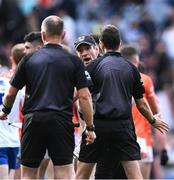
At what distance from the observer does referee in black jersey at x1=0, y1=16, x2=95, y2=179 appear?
1062cm

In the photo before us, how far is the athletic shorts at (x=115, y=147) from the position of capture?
1152 cm

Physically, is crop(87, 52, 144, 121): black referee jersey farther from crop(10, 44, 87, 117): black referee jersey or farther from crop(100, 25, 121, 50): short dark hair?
crop(10, 44, 87, 117): black referee jersey

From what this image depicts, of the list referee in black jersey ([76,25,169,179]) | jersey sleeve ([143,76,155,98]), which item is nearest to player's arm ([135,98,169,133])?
referee in black jersey ([76,25,169,179])

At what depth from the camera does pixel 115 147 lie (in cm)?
1156

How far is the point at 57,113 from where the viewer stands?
10625 mm

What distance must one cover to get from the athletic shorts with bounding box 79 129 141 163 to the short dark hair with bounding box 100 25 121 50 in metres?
1.08

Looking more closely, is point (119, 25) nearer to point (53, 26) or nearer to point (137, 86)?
Result: point (137, 86)

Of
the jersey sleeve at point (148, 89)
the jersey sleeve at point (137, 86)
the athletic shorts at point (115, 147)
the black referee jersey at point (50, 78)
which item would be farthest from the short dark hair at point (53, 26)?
the jersey sleeve at point (148, 89)

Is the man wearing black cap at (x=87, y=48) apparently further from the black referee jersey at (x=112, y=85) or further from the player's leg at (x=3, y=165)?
the player's leg at (x=3, y=165)

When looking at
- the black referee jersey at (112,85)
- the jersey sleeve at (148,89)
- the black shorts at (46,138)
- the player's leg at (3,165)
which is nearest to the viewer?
the black shorts at (46,138)

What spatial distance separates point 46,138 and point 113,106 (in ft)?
3.75

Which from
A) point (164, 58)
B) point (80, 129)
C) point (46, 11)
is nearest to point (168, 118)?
point (164, 58)

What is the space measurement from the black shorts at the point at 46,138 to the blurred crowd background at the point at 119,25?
1005cm

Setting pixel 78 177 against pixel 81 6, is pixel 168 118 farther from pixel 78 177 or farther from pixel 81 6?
pixel 78 177
